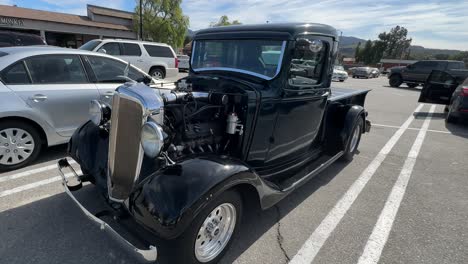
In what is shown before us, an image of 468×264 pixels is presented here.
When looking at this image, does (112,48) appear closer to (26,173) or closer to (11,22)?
(26,173)

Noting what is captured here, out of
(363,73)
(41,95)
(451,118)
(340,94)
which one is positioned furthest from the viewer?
(363,73)

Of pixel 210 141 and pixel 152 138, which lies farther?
pixel 210 141

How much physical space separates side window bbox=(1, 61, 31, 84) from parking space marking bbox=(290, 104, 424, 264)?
4062 mm

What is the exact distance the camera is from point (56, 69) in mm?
4090

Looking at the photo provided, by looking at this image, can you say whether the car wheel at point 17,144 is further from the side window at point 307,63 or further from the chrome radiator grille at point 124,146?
the side window at point 307,63

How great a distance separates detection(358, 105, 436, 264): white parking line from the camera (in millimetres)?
2561

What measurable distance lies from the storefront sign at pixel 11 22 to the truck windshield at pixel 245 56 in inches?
1121

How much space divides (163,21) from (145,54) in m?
25.1

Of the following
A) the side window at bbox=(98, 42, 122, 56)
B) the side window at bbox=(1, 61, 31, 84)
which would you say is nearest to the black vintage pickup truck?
the side window at bbox=(1, 61, 31, 84)

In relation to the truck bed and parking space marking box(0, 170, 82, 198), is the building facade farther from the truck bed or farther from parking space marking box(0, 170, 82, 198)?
the truck bed

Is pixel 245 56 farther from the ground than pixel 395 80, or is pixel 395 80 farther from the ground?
pixel 245 56

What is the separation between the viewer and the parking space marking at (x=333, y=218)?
2.51 metres

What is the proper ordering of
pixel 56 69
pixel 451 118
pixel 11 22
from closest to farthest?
pixel 56 69 < pixel 451 118 < pixel 11 22

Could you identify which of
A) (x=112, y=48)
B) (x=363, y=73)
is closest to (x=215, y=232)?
(x=112, y=48)
